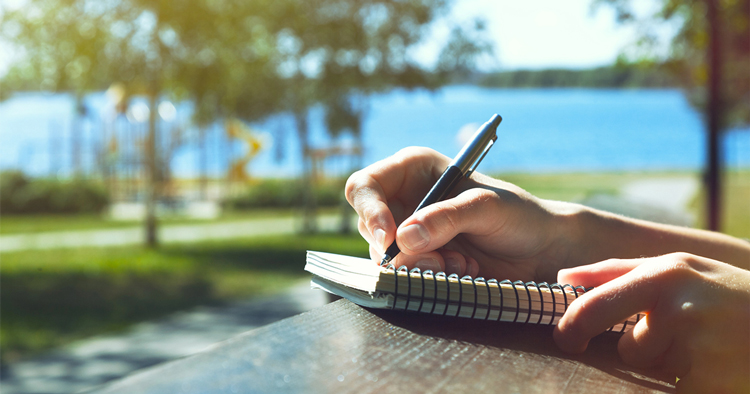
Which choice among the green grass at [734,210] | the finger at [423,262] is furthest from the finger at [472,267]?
the green grass at [734,210]

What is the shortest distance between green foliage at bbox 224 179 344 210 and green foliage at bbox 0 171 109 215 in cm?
325

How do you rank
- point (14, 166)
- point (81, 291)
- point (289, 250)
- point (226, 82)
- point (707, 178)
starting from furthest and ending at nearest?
point (14, 166) < point (226, 82) < point (289, 250) < point (81, 291) < point (707, 178)

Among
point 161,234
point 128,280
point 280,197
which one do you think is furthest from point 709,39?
point 280,197

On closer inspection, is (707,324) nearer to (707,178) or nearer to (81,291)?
(707,178)

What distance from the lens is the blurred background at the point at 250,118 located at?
5.45 meters

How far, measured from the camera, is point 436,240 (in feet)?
3.13

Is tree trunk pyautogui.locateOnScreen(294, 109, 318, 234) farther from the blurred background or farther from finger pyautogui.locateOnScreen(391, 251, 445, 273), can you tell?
finger pyautogui.locateOnScreen(391, 251, 445, 273)

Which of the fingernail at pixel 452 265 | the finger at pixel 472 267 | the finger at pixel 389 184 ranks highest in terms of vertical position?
the finger at pixel 389 184

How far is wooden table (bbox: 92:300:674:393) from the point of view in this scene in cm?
52

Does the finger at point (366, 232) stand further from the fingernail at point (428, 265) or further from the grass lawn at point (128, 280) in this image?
the grass lawn at point (128, 280)

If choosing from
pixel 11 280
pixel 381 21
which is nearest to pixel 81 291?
pixel 11 280

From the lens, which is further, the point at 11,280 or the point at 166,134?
the point at 166,134

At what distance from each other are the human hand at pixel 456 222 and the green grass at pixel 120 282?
180 inches

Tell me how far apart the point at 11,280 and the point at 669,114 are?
37960 mm
